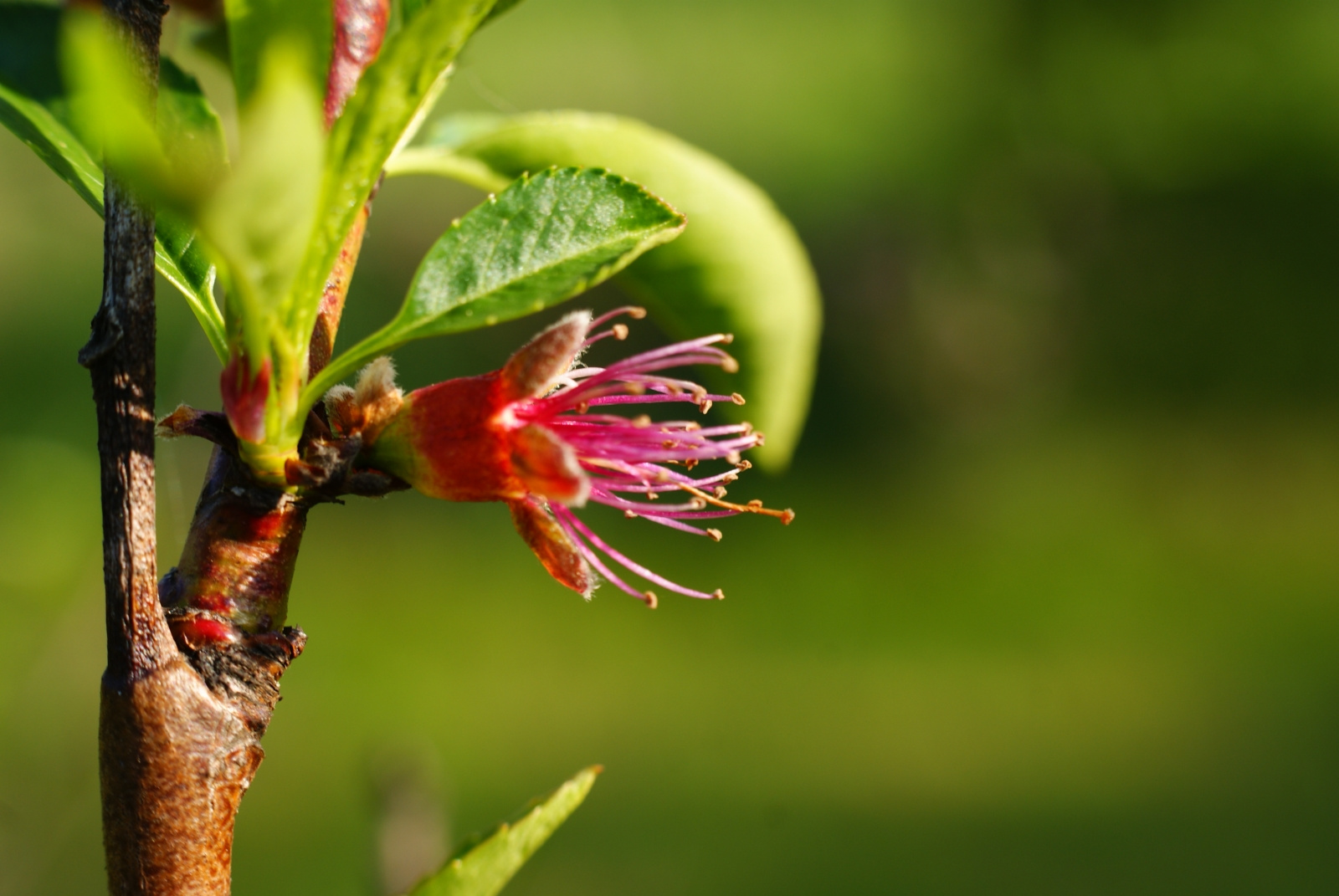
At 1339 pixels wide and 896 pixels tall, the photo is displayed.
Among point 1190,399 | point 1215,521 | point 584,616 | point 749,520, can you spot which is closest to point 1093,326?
point 1190,399

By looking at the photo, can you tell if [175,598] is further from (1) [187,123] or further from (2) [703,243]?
(2) [703,243]

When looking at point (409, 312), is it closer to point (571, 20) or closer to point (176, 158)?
point (176, 158)

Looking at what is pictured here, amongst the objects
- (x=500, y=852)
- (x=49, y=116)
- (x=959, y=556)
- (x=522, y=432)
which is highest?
(x=49, y=116)

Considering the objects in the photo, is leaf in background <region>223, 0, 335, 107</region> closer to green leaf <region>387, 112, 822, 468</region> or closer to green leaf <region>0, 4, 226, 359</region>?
green leaf <region>0, 4, 226, 359</region>

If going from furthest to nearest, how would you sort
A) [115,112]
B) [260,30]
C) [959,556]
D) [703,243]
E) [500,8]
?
[959,556]
[703,243]
[500,8]
[260,30]
[115,112]

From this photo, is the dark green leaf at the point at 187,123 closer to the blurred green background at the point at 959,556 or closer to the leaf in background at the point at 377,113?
the leaf in background at the point at 377,113

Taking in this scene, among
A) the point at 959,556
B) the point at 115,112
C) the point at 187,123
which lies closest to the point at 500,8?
the point at 187,123

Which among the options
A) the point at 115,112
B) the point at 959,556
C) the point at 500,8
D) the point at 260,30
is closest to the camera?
the point at 115,112
